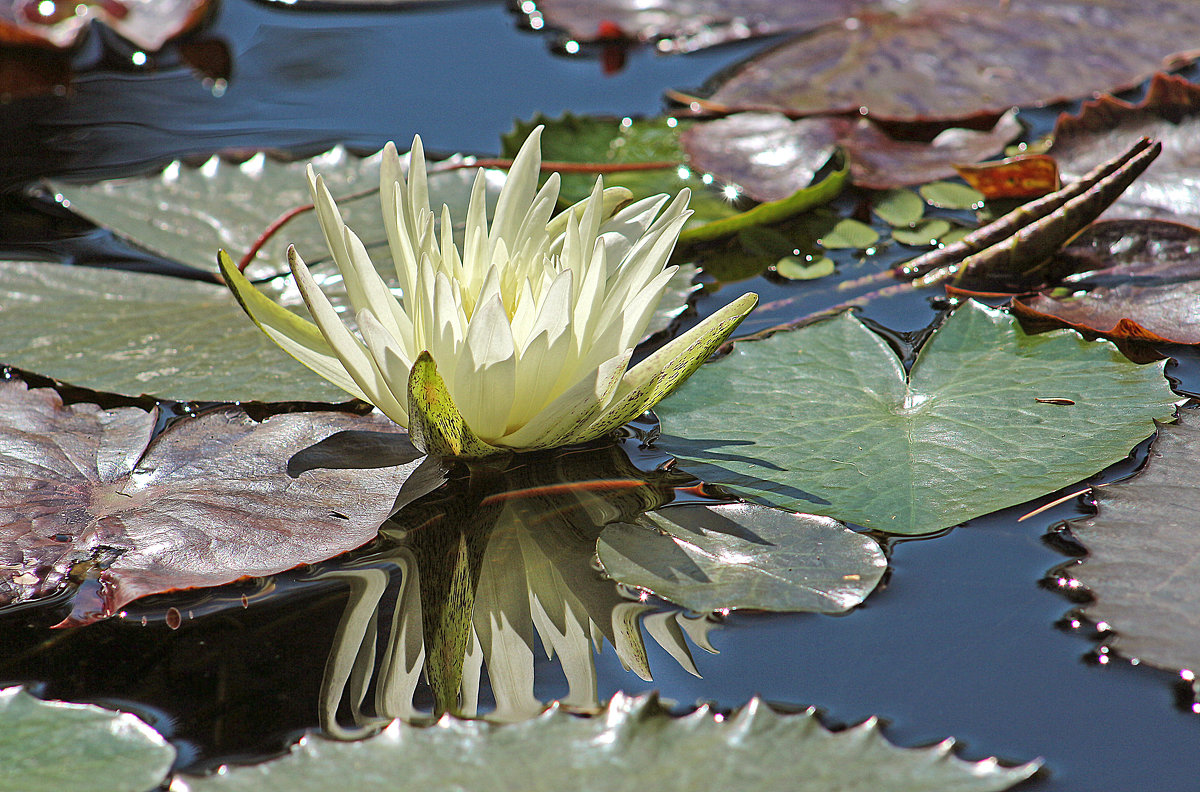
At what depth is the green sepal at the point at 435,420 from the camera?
107 cm

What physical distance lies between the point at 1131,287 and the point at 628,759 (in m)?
1.22

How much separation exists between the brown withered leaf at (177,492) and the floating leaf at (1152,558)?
743mm

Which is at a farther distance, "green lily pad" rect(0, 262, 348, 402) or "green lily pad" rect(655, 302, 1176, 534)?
"green lily pad" rect(0, 262, 348, 402)

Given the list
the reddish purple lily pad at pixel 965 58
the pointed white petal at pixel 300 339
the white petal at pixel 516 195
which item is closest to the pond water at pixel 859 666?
the pointed white petal at pixel 300 339

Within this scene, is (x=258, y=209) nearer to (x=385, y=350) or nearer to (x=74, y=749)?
(x=385, y=350)

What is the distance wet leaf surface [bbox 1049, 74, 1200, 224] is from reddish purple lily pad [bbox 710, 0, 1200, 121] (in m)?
0.27

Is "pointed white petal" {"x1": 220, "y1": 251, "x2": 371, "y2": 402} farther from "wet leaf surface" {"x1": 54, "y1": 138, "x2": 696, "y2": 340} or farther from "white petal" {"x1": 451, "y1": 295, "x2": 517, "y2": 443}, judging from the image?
"wet leaf surface" {"x1": 54, "y1": 138, "x2": 696, "y2": 340}

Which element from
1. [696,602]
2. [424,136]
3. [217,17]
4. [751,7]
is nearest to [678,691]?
[696,602]

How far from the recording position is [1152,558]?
1028mm

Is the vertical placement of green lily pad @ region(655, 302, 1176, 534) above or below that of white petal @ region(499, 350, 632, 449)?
below

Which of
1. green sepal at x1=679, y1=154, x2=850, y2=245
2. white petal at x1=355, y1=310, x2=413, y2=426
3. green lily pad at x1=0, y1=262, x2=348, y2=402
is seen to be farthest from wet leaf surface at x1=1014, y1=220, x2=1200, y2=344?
green lily pad at x1=0, y1=262, x2=348, y2=402

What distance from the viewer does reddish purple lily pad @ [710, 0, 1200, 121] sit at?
2232 millimetres

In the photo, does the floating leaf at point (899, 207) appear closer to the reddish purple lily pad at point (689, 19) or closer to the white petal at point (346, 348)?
the reddish purple lily pad at point (689, 19)

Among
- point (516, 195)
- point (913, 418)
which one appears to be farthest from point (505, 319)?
point (913, 418)
